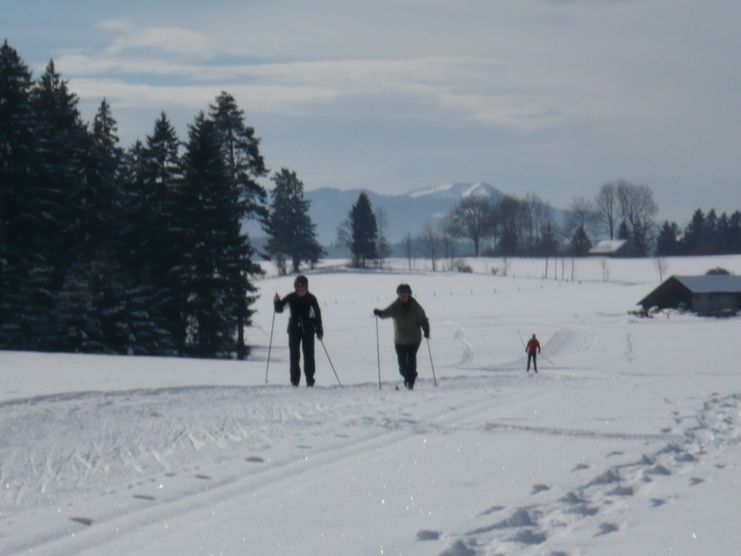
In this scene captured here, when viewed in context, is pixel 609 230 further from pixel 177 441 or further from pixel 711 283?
pixel 177 441

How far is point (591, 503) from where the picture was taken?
731cm

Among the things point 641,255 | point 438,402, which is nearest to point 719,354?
point 438,402

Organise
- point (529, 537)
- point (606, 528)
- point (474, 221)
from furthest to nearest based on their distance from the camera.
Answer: point (474, 221), point (606, 528), point (529, 537)

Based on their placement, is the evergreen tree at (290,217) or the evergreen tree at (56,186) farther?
the evergreen tree at (290,217)

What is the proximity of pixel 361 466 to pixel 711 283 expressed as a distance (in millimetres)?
85251

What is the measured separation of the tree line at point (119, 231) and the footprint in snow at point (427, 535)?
30768 mm

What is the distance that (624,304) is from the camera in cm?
8969

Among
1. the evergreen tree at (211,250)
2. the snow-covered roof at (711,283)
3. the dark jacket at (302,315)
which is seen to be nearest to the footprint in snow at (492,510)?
the dark jacket at (302,315)

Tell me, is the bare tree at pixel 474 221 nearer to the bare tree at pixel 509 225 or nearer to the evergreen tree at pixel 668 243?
the bare tree at pixel 509 225

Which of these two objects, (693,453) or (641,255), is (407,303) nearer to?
(693,453)

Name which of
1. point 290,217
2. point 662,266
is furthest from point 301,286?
point 662,266

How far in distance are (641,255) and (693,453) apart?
167524 millimetres

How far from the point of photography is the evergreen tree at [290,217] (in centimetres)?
10475

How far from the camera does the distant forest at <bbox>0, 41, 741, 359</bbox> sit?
37.7 meters
